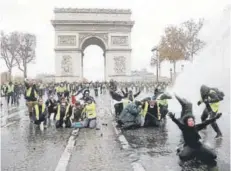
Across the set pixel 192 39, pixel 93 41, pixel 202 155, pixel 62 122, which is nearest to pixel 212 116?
pixel 202 155

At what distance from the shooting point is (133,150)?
10.3 m

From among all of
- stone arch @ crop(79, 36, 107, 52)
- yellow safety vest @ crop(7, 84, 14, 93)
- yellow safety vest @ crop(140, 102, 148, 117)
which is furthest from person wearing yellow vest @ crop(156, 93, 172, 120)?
stone arch @ crop(79, 36, 107, 52)

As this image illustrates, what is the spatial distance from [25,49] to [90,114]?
55124 mm

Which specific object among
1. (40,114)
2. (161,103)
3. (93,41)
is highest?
(93,41)

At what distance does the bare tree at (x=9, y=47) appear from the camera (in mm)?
67062

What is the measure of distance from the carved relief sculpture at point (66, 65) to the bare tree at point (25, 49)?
617 centimetres

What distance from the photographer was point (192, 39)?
55188 millimetres

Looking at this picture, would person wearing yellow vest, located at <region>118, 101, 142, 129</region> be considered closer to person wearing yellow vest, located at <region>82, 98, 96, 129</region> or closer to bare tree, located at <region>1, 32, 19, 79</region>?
person wearing yellow vest, located at <region>82, 98, 96, 129</region>

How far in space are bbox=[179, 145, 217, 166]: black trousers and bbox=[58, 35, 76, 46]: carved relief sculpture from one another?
58.5 m

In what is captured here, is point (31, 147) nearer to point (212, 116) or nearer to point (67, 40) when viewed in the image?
point (212, 116)

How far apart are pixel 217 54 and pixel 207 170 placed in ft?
79.7

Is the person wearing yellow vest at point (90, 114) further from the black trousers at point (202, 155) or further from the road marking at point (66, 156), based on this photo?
the black trousers at point (202, 155)

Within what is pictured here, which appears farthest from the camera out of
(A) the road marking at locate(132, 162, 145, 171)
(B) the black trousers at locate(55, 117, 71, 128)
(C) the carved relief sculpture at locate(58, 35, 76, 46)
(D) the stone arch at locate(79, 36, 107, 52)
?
(D) the stone arch at locate(79, 36, 107, 52)

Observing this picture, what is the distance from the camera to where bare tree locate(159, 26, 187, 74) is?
55.5 meters
